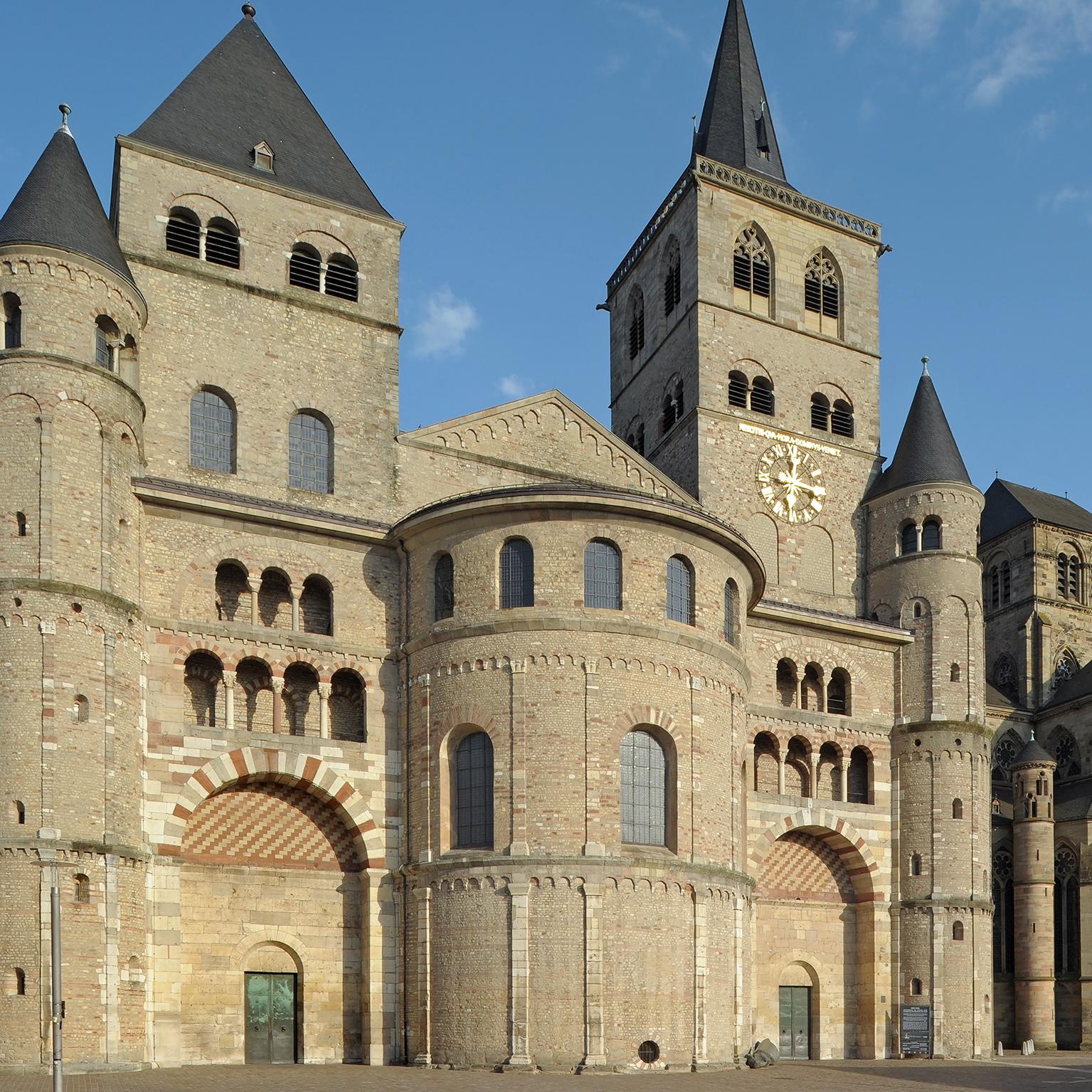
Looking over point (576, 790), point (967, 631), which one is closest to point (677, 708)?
point (576, 790)

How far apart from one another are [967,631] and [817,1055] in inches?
502

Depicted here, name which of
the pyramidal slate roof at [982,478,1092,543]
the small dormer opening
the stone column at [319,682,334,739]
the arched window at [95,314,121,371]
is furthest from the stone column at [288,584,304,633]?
the pyramidal slate roof at [982,478,1092,543]

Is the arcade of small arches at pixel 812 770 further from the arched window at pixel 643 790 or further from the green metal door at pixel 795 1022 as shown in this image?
the arched window at pixel 643 790

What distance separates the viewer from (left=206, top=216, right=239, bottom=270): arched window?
3828 cm

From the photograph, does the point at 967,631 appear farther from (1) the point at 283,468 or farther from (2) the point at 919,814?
(1) the point at 283,468

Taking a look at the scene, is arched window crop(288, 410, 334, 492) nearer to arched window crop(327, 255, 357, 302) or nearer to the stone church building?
the stone church building

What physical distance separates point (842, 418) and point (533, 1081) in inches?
1059

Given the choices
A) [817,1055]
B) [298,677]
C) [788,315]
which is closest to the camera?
[298,677]

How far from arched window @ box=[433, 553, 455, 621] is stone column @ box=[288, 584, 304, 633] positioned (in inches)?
122

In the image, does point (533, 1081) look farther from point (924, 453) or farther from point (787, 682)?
point (924, 453)

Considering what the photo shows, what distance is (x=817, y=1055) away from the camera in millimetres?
39719

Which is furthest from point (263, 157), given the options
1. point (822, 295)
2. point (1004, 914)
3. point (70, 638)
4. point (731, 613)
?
point (1004, 914)

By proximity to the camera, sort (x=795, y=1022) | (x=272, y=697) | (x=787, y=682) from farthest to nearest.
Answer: (x=787, y=682) → (x=795, y=1022) → (x=272, y=697)

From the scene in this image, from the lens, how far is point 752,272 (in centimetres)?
4872
